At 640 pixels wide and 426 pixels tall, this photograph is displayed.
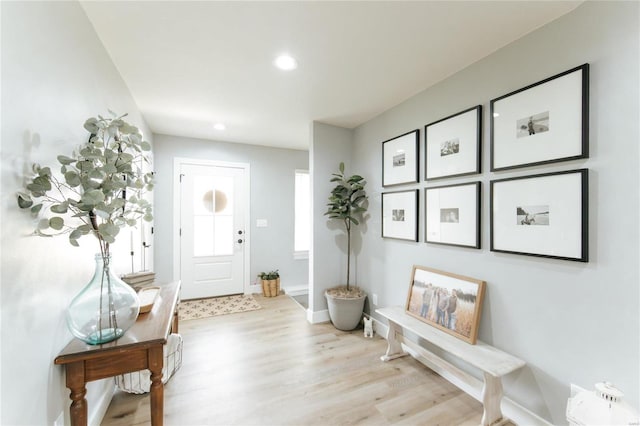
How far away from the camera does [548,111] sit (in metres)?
1.54

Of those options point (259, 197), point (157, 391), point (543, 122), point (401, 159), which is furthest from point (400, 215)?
point (259, 197)

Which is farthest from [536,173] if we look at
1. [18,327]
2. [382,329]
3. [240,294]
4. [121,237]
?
[240,294]

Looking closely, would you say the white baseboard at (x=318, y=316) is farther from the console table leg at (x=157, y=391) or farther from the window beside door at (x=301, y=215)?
the console table leg at (x=157, y=391)

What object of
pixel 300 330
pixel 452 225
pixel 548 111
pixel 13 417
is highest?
pixel 548 111

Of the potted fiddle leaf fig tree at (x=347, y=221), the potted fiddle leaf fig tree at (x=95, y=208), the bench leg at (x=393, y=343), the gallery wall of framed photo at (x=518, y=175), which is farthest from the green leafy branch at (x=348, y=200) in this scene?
the potted fiddle leaf fig tree at (x=95, y=208)

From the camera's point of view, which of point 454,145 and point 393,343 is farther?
point 393,343

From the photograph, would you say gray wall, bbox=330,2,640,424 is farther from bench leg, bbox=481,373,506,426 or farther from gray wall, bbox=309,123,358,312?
gray wall, bbox=309,123,358,312

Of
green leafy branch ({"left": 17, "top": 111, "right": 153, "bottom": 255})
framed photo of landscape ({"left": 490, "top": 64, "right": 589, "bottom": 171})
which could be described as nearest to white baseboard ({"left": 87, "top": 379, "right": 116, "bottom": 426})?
green leafy branch ({"left": 17, "top": 111, "right": 153, "bottom": 255})

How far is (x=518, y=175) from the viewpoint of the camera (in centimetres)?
170

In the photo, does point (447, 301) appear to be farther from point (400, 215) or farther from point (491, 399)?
point (400, 215)

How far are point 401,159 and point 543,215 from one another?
1.32m

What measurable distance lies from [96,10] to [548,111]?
8.63ft

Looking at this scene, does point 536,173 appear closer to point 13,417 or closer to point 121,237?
point 13,417

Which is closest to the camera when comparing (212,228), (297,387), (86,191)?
(86,191)
